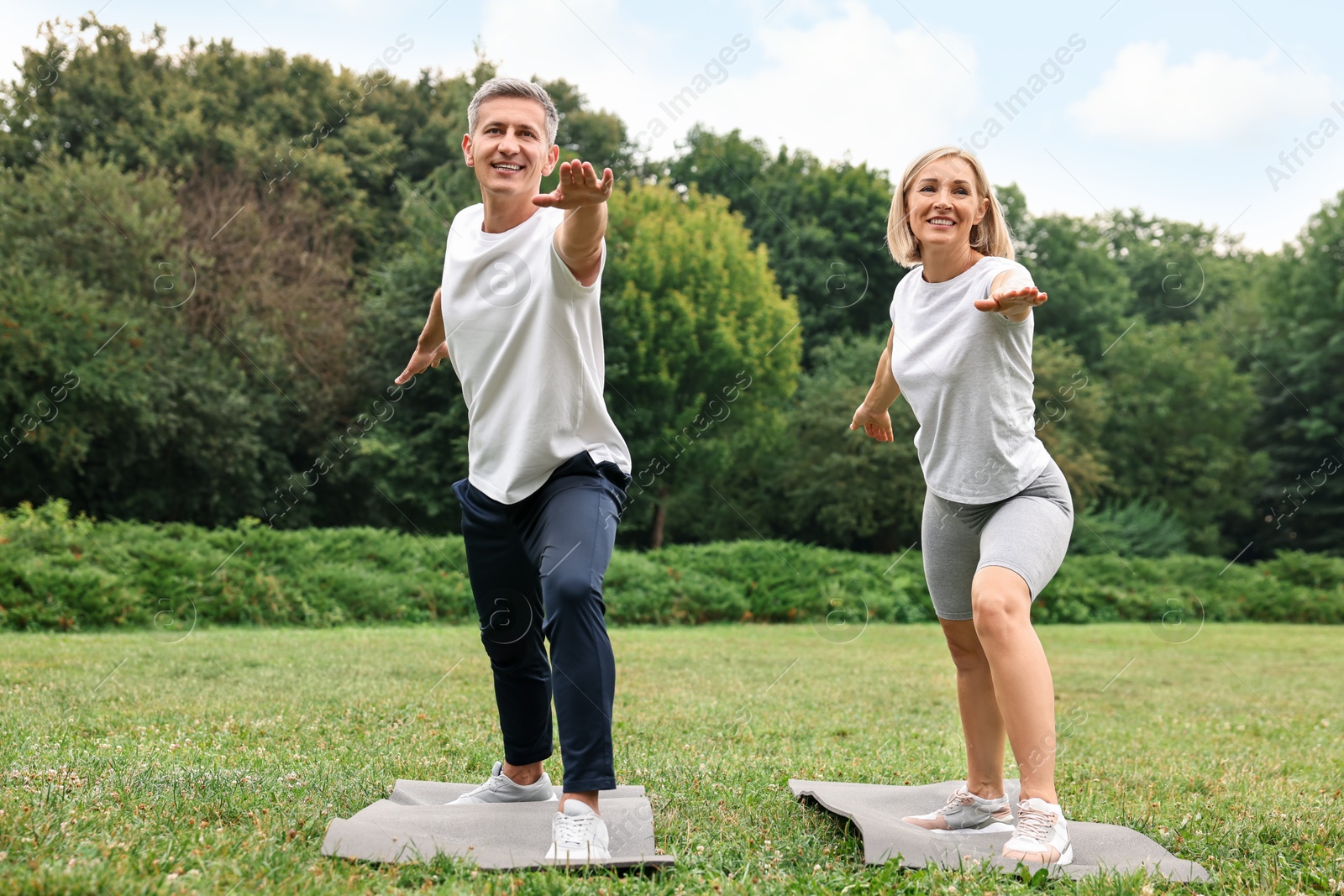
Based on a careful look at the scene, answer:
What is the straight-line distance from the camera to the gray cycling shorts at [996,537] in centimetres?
330

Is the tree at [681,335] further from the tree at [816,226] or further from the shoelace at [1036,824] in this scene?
the shoelace at [1036,824]

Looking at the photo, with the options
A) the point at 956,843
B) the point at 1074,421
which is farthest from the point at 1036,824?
the point at 1074,421

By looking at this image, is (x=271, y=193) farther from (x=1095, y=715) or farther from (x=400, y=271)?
(x=1095, y=715)

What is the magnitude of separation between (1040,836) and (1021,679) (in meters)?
0.46

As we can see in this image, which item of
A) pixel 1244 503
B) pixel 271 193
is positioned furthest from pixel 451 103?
pixel 1244 503

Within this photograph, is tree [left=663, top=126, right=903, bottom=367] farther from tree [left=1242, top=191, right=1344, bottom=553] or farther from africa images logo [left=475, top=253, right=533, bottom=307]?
africa images logo [left=475, top=253, right=533, bottom=307]

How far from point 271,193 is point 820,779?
2524 cm

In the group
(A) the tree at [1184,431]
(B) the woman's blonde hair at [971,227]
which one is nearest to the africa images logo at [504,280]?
(B) the woman's blonde hair at [971,227]

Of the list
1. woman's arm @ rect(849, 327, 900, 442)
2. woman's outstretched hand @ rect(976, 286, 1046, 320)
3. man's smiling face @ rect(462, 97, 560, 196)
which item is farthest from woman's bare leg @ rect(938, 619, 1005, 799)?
man's smiling face @ rect(462, 97, 560, 196)

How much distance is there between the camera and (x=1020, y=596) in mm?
3219

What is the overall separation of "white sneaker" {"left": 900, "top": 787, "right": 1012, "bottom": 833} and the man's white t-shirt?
167 cm

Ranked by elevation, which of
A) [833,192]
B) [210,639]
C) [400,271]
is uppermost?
[833,192]

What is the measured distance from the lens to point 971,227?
3.65m

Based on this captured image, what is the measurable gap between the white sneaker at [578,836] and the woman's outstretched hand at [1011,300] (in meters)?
1.89
